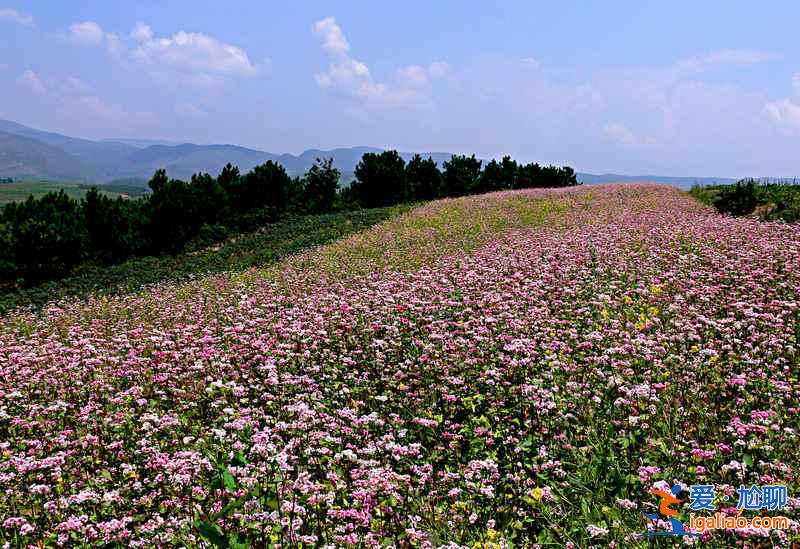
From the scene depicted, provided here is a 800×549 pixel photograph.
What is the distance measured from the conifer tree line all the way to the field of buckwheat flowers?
20162mm

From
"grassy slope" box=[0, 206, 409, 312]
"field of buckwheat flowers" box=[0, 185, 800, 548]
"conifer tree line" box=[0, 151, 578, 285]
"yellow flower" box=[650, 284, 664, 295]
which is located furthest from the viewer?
"conifer tree line" box=[0, 151, 578, 285]

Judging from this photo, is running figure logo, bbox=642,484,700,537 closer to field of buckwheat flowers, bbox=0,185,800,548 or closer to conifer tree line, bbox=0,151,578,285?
field of buckwheat flowers, bbox=0,185,800,548

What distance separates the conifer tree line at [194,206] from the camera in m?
28.2

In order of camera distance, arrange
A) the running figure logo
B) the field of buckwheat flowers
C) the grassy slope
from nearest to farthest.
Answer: the running figure logo → the field of buckwheat flowers → the grassy slope

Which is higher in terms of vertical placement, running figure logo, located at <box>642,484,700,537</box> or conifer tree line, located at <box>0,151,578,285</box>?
conifer tree line, located at <box>0,151,578,285</box>

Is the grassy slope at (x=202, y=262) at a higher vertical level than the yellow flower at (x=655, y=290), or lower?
lower

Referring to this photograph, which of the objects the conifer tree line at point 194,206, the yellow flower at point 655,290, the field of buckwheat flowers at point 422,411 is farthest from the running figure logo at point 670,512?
the conifer tree line at point 194,206

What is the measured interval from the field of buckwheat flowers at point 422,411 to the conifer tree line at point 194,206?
66.1ft

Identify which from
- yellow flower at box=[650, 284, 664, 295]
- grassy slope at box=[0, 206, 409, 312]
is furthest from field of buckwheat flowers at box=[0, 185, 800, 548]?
grassy slope at box=[0, 206, 409, 312]

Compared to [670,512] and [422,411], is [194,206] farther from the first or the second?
[670,512]

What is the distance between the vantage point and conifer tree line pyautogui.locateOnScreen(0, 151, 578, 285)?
2817cm

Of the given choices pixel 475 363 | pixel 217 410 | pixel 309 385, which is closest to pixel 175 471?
pixel 217 410

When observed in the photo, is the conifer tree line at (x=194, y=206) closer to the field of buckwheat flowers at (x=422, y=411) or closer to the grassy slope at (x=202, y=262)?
the grassy slope at (x=202, y=262)

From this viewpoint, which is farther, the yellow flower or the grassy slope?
the grassy slope
